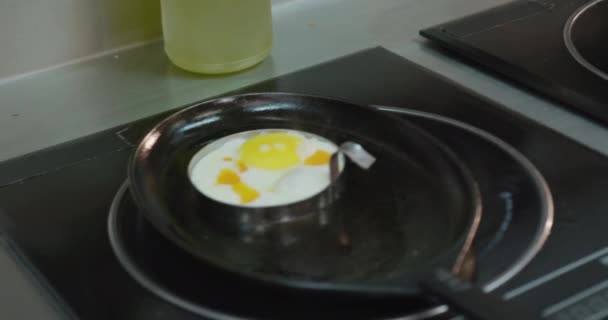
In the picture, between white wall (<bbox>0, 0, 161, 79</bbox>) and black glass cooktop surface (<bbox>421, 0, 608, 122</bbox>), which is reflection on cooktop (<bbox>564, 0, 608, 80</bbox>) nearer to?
black glass cooktop surface (<bbox>421, 0, 608, 122</bbox>)

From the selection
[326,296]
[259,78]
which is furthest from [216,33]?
[326,296]

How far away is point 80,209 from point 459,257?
0.31 metres

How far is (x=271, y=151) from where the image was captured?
66 cm

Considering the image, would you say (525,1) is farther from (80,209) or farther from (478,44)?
(80,209)

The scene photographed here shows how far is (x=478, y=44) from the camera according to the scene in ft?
2.82

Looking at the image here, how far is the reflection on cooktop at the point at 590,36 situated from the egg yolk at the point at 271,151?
32 cm

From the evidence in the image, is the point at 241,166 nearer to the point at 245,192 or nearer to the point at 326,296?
the point at 245,192

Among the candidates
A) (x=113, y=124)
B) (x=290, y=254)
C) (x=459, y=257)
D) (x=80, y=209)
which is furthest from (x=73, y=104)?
(x=459, y=257)

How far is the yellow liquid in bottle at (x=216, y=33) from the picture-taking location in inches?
32.0

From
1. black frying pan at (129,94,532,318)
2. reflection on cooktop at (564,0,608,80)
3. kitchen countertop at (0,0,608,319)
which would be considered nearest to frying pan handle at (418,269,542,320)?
black frying pan at (129,94,532,318)

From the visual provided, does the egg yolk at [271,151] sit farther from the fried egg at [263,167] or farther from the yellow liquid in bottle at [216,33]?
the yellow liquid in bottle at [216,33]

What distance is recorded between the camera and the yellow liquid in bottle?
0.81 meters

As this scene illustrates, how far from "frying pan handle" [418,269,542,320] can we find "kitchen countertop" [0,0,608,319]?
0.89ft

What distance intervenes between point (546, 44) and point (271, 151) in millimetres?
362
